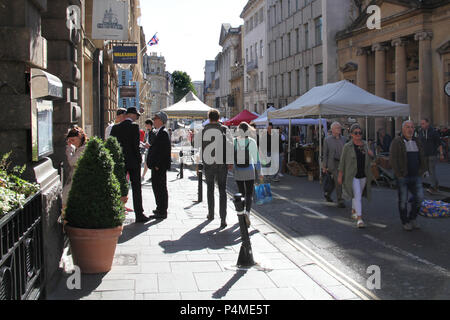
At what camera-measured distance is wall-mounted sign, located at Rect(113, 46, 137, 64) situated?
60.9 ft

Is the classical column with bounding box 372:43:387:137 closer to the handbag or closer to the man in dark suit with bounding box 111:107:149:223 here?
the handbag

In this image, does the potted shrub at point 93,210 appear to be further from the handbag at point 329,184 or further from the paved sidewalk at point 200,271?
the handbag at point 329,184

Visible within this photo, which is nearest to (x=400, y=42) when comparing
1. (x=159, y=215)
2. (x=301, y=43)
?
(x=301, y=43)

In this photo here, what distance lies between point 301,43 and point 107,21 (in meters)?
30.9

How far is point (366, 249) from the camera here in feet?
23.1

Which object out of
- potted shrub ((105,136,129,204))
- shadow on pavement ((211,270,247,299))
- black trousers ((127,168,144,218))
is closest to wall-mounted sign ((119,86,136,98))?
black trousers ((127,168,144,218))

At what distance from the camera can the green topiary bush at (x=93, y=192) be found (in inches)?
208

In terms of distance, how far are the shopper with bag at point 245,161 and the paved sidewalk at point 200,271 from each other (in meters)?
0.66

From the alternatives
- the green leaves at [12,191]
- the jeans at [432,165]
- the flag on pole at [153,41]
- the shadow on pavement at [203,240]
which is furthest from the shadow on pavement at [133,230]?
the flag on pole at [153,41]

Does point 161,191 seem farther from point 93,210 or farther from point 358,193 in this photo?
point 93,210

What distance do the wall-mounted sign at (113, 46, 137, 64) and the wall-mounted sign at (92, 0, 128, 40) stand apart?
4840 millimetres

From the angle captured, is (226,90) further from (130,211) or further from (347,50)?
(130,211)
